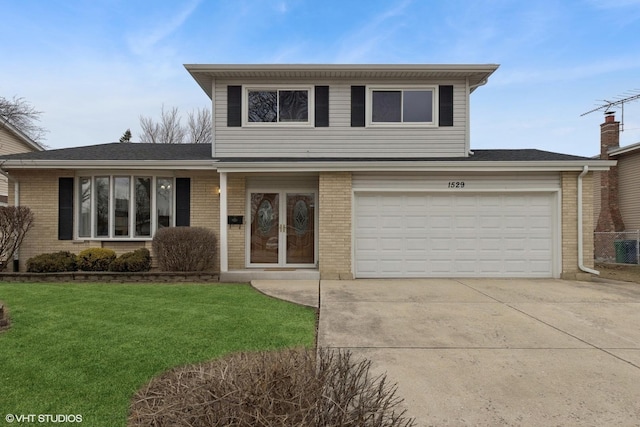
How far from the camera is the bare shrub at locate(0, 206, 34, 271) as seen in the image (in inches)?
339

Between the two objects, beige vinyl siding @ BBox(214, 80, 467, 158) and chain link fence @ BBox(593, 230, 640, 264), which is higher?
beige vinyl siding @ BBox(214, 80, 467, 158)

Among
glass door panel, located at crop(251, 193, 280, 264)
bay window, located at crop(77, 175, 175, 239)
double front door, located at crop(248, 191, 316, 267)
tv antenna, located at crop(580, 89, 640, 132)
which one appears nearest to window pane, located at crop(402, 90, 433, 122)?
double front door, located at crop(248, 191, 316, 267)

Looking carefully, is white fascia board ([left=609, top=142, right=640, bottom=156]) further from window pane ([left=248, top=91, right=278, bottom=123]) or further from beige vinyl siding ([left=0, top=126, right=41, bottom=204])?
beige vinyl siding ([left=0, top=126, right=41, bottom=204])

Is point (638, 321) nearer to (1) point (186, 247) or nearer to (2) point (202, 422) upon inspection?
(2) point (202, 422)

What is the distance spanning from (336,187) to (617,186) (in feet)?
46.0

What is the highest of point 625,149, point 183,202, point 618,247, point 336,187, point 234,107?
point 234,107

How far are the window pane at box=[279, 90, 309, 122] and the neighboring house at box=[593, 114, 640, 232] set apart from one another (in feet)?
44.6

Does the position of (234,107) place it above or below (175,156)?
above

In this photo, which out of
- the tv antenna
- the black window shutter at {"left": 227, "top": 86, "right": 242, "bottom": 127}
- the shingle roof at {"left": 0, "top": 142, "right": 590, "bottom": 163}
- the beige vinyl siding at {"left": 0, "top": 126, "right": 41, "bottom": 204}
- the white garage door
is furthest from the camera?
the tv antenna

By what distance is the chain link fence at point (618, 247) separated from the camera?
12364 millimetres

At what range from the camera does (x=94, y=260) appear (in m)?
8.73

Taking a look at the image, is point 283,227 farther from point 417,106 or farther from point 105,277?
point 417,106

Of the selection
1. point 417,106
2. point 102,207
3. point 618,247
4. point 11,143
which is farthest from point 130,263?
point 618,247

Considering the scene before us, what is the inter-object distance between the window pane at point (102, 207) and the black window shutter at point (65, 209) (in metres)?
0.64
